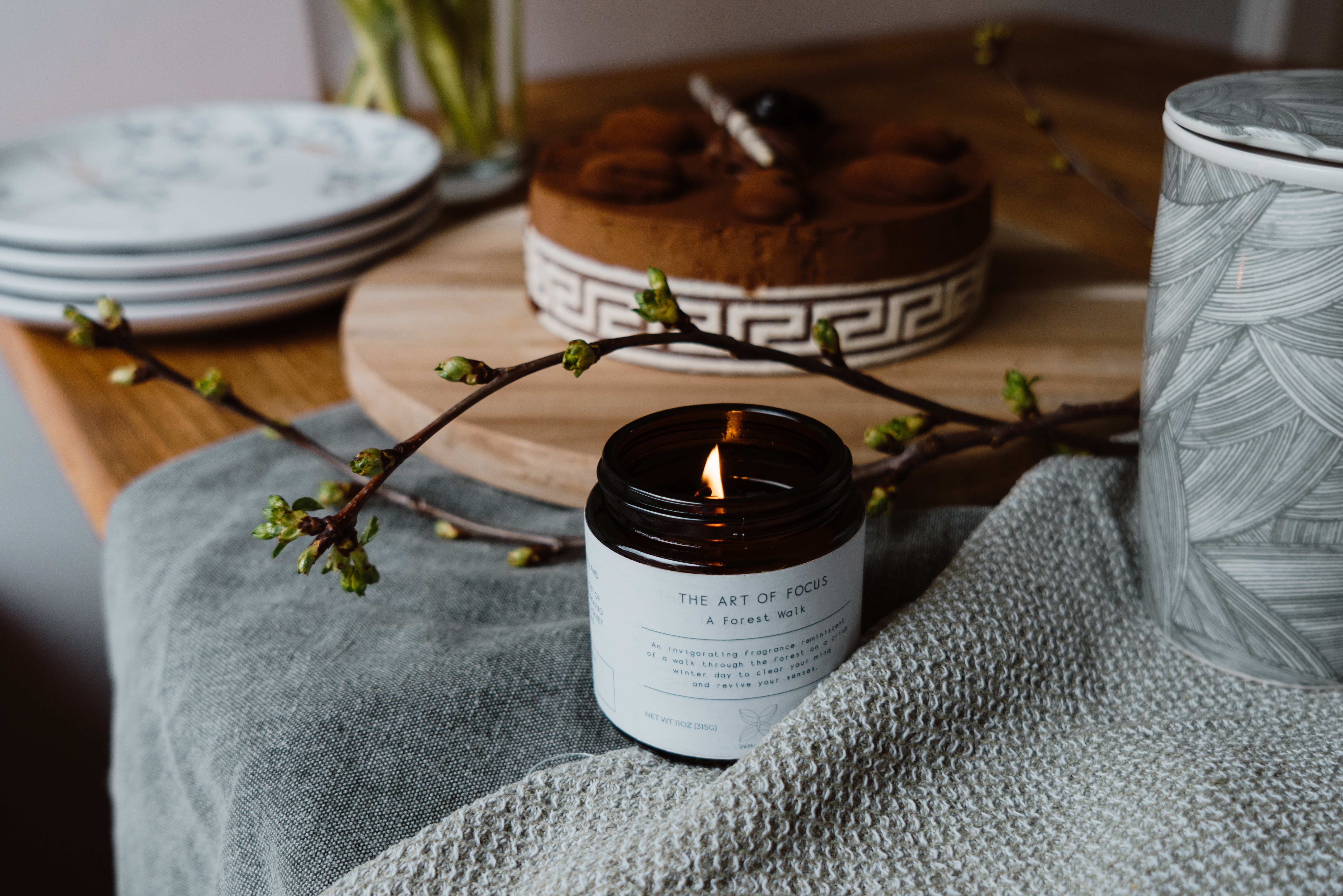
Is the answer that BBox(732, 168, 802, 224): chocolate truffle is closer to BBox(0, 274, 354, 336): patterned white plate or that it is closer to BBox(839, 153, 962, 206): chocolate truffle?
BBox(839, 153, 962, 206): chocolate truffle

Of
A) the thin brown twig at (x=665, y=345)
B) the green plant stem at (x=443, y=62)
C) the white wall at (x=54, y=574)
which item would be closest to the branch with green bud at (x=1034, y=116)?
the thin brown twig at (x=665, y=345)

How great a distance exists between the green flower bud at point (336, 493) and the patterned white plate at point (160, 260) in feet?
0.70

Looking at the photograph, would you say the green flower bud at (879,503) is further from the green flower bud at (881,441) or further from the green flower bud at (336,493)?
the green flower bud at (336,493)

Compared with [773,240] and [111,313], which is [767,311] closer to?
[773,240]

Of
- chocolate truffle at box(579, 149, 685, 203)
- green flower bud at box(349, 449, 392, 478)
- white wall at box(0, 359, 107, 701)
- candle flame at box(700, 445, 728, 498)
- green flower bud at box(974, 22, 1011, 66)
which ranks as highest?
green flower bud at box(974, 22, 1011, 66)

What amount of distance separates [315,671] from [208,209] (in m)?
0.44

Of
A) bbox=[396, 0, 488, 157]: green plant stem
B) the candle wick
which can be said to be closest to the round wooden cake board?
the candle wick

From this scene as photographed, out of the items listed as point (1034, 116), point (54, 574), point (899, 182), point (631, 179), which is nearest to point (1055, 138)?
point (1034, 116)

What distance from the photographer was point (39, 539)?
818 millimetres

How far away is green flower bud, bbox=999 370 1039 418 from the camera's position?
16.2 inches

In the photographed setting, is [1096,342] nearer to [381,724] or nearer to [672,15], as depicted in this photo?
[381,724]

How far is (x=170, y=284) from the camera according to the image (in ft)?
2.02

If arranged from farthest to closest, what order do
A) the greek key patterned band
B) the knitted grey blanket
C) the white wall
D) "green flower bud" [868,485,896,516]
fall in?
the white wall, the greek key patterned band, "green flower bud" [868,485,896,516], the knitted grey blanket

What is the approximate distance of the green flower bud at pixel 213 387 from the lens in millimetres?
400
